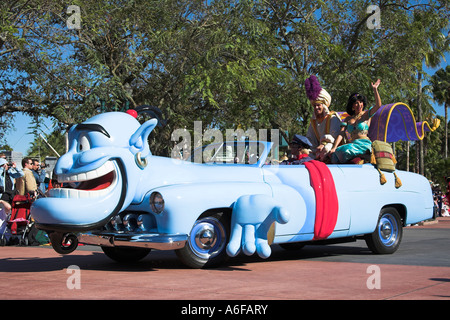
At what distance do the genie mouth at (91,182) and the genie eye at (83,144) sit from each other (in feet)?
1.10

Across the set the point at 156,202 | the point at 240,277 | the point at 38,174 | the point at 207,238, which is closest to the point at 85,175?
the point at 156,202

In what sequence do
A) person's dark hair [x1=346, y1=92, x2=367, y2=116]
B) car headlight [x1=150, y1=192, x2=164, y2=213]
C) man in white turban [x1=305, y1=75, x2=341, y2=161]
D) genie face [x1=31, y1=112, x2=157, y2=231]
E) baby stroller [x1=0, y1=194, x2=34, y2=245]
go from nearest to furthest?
genie face [x1=31, y1=112, x2=157, y2=231] → car headlight [x1=150, y1=192, x2=164, y2=213] → man in white turban [x1=305, y1=75, x2=341, y2=161] → person's dark hair [x1=346, y1=92, x2=367, y2=116] → baby stroller [x1=0, y1=194, x2=34, y2=245]

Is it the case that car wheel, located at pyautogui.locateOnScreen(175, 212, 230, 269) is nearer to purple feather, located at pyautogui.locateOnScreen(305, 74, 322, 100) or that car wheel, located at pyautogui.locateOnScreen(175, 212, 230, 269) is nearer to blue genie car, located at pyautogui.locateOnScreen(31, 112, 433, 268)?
blue genie car, located at pyautogui.locateOnScreen(31, 112, 433, 268)

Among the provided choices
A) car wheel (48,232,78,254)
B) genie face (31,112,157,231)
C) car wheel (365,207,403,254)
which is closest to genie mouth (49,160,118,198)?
genie face (31,112,157,231)

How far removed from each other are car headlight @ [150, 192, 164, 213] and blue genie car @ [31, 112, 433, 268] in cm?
1

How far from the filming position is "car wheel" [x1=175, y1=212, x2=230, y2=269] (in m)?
6.84

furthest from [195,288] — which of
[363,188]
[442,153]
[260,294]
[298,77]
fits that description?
[442,153]

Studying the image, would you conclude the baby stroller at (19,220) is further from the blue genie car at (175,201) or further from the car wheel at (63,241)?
the car wheel at (63,241)

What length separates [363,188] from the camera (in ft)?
27.8

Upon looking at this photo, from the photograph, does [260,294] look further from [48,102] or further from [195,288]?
[48,102]

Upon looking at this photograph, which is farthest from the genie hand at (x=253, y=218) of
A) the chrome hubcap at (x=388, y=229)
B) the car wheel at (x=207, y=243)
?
the chrome hubcap at (x=388, y=229)

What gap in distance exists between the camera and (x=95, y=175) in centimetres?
641

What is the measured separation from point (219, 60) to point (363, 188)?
7.94 metres

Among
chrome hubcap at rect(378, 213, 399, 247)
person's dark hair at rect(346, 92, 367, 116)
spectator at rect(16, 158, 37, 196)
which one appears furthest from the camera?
spectator at rect(16, 158, 37, 196)
